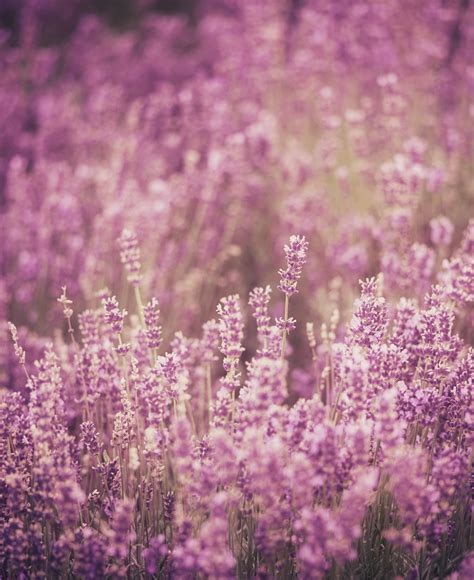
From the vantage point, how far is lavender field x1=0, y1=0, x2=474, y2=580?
5.25 feet

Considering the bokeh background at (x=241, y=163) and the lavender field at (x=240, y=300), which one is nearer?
the lavender field at (x=240, y=300)

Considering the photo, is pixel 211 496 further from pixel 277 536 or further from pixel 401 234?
pixel 401 234

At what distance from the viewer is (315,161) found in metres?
4.47

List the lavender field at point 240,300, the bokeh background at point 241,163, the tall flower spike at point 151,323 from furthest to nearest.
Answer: the bokeh background at point 241,163, the tall flower spike at point 151,323, the lavender field at point 240,300

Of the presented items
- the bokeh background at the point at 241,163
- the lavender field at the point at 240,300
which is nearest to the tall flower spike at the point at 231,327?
the lavender field at the point at 240,300

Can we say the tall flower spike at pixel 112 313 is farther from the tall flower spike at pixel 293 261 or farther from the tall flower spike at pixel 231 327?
the tall flower spike at pixel 293 261

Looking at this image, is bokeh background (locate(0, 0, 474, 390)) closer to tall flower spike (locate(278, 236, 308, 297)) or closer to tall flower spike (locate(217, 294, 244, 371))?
tall flower spike (locate(278, 236, 308, 297))

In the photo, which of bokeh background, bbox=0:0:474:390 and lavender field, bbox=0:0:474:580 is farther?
bokeh background, bbox=0:0:474:390

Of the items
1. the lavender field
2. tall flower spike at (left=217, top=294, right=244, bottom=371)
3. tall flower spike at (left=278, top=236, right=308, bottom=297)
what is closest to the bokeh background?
the lavender field

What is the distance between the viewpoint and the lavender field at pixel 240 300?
1.60m

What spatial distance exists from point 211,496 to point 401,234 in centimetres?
147

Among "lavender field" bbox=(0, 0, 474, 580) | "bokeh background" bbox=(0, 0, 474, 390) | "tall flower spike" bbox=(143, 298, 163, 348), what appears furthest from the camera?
"bokeh background" bbox=(0, 0, 474, 390)

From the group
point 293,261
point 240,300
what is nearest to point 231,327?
point 293,261

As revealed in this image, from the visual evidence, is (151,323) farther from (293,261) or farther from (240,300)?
(240,300)
